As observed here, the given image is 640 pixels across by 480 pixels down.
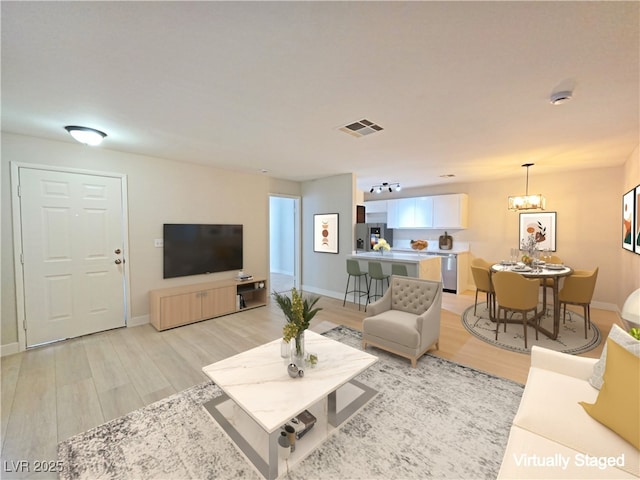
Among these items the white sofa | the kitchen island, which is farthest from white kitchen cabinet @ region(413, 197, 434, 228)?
the white sofa

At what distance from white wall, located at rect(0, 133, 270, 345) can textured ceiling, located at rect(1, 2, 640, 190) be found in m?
0.29

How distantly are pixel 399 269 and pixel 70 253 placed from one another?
4808mm

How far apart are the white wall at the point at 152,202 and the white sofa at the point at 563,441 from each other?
4.68 metres

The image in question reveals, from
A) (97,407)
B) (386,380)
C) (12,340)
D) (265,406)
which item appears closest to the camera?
(265,406)

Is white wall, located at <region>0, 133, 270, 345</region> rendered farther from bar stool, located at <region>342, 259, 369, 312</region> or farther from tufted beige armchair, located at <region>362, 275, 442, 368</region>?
tufted beige armchair, located at <region>362, 275, 442, 368</region>

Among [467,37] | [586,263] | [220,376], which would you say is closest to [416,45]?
[467,37]

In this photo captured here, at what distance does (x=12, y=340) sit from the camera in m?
A: 3.23

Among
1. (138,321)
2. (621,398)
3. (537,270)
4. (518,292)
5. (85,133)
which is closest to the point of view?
(621,398)

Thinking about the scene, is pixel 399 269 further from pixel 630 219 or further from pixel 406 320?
pixel 630 219

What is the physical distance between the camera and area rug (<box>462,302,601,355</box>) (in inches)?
132

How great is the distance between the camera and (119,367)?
2943 mm

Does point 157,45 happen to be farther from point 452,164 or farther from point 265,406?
point 452,164

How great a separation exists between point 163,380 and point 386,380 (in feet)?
7.37

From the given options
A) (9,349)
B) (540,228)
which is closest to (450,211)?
(540,228)
